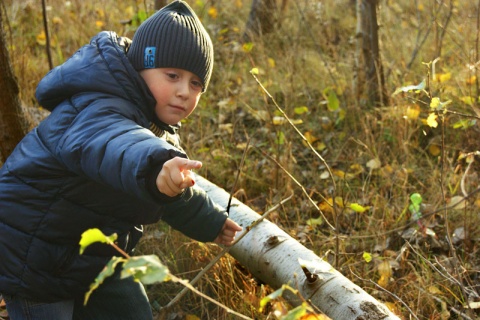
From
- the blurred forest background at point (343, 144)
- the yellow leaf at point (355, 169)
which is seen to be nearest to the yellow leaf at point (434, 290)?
the blurred forest background at point (343, 144)

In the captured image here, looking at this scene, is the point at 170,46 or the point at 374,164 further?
the point at 374,164

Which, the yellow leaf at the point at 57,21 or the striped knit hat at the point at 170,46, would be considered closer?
the striped knit hat at the point at 170,46

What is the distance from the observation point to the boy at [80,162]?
228 cm

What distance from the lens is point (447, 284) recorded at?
304 centimetres

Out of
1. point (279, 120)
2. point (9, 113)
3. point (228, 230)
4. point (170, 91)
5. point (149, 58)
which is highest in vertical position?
point (149, 58)

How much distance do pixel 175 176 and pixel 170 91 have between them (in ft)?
2.37

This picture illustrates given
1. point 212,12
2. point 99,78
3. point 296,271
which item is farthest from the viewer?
point 212,12

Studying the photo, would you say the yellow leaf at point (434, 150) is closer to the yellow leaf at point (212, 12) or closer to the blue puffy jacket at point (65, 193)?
the blue puffy jacket at point (65, 193)

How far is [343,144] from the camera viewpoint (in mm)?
4395

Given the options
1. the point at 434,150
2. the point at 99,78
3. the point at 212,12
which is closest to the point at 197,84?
the point at 99,78

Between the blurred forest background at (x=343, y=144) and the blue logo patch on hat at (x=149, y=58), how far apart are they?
586mm

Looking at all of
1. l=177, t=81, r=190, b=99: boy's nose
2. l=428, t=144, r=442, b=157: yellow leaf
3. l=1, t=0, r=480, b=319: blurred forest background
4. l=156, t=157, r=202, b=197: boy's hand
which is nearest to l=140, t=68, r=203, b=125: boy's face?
l=177, t=81, r=190, b=99: boy's nose

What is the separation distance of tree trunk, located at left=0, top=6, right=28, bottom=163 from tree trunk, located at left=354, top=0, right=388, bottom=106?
2.48 meters

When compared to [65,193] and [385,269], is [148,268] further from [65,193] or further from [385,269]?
[385,269]
